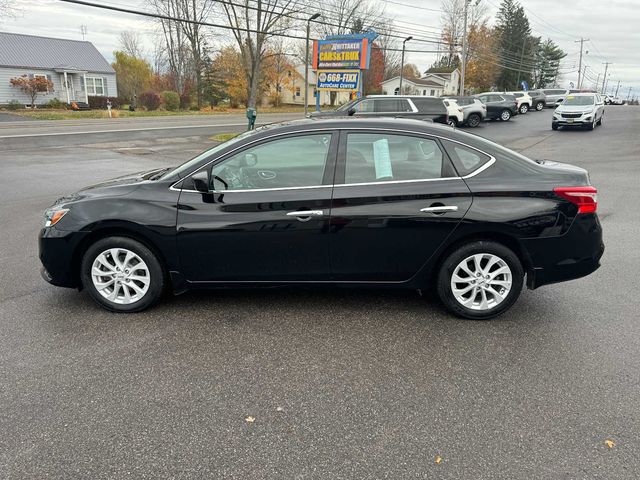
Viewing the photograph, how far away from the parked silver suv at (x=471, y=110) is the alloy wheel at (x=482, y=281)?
2490 centimetres

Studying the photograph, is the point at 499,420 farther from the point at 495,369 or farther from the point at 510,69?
the point at 510,69

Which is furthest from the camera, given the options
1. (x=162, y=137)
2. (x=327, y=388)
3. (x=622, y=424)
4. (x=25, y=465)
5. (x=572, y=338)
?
(x=162, y=137)

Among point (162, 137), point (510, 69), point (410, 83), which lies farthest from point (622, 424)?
point (510, 69)

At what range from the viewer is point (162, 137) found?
22.3 metres

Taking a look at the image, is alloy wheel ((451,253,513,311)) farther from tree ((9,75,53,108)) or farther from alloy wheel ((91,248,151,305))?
tree ((9,75,53,108))

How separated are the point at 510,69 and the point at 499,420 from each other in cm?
8807

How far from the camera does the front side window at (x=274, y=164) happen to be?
4195 millimetres

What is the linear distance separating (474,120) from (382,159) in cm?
2609

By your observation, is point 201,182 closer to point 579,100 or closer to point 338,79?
point 338,79

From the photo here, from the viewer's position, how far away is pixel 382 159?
4219 millimetres

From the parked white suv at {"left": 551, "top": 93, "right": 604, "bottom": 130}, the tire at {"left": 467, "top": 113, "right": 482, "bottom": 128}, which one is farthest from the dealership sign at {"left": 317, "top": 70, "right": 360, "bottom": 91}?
the parked white suv at {"left": 551, "top": 93, "right": 604, "bottom": 130}

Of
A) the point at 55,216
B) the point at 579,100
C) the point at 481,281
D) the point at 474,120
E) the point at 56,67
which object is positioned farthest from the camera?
the point at 56,67

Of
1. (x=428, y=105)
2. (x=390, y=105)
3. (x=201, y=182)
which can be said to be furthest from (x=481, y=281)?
(x=428, y=105)

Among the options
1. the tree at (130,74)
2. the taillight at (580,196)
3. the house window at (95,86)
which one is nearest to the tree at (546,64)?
the tree at (130,74)
